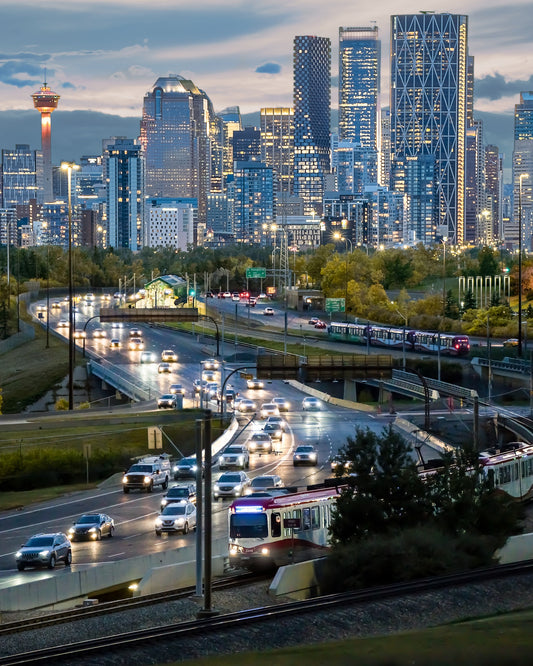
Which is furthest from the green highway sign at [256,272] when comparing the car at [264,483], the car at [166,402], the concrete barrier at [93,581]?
the concrete barrier at [93,581]

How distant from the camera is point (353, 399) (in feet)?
296

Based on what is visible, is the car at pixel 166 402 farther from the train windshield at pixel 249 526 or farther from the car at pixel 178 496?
the train windshield at pixel 249 526

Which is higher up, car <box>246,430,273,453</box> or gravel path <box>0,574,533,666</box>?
gravel path <box>0,574,533,666</box>

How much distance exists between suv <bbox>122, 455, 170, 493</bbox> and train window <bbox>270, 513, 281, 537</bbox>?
16661 millimetres

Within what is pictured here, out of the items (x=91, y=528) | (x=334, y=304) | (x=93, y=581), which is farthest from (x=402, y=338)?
(x=93, y=581)

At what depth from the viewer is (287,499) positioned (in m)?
33.3

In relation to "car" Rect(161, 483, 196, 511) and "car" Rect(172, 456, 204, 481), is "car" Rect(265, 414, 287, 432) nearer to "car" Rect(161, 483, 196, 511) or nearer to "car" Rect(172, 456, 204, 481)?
"car" Rect(172, 456, 204, 481)

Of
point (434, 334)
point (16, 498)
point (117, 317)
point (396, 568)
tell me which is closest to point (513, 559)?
point (396, 568)

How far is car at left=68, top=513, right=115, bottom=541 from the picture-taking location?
38.6 m

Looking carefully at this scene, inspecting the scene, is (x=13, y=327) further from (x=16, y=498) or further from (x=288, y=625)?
(x=288, y=625)

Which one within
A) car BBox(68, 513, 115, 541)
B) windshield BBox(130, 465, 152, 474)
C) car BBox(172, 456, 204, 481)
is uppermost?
car BBox(68, 513, 115, 541)

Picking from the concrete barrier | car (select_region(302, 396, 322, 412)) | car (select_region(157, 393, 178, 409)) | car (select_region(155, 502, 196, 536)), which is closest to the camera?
the concrete barrier

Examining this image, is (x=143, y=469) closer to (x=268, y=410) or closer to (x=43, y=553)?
(x=43, y=553)

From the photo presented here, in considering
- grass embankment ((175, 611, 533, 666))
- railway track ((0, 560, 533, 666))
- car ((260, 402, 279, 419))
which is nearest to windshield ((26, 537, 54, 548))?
railway track ((0, 560, 533, 666))
